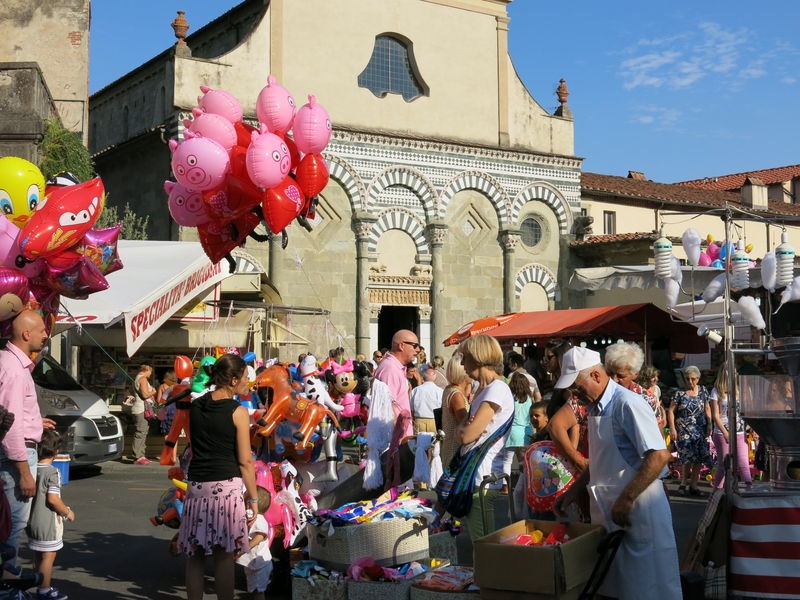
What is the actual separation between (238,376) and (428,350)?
20589 millimetres

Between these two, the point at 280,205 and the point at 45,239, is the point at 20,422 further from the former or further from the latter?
the point at 280,205

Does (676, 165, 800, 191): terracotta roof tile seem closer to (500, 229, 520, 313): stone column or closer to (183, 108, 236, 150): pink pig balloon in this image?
(500, 229, 520, 313): stone column

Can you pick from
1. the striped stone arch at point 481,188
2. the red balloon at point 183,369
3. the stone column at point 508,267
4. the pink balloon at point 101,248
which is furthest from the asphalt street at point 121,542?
the striped stone arch at point 481,188

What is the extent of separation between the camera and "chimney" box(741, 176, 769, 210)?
39594 millimetres

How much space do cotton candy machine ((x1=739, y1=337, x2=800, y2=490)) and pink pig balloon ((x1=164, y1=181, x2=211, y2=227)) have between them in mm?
4375

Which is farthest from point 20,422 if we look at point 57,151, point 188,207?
point 57,151

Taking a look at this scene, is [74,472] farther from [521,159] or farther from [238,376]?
[521,159]

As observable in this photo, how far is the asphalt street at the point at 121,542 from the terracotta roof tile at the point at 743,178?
3454 cm

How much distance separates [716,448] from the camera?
12.0 meters

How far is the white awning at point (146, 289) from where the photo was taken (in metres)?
13.6

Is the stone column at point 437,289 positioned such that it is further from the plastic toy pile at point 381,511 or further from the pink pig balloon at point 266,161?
the plastic toy pile at point 381,511

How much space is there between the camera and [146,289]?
47.2 ft

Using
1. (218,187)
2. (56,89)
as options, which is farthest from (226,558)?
(56,89)

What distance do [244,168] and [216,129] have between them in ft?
1.68
